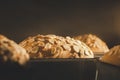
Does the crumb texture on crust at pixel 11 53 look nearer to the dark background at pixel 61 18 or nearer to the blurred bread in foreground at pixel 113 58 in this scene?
the blurred bread in foreground at pixel 113 58

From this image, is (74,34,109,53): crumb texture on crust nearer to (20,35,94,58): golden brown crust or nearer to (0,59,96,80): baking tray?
(20,35,94,58): golden brown crust

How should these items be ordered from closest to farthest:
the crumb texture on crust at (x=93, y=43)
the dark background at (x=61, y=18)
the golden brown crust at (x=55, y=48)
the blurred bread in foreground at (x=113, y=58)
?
1. the blurred bread in foreground at (x=113, y=58)
2. the golden brown crust at (x=55, y=48)
3. the crumb texture on crust at (x=93, y=43)
4. the dark background at (x=61, y=18)

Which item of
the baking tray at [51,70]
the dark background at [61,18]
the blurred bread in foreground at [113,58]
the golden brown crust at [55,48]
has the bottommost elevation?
the baking tray at [51,70]

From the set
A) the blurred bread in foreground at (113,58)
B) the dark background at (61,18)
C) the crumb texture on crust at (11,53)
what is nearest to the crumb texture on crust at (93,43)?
the dark background at (61,18)

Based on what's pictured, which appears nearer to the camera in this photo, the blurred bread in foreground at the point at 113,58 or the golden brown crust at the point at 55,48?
the blurred bread in foreground at the point at 113,58

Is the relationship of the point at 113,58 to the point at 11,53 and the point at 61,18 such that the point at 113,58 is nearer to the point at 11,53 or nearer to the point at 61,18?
the point at 11,53

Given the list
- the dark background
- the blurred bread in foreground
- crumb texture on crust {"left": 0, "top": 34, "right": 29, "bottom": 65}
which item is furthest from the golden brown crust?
the dark background

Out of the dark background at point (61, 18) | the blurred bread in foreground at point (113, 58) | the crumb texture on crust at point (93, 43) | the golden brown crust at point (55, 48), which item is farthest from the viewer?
the dark background at point (61, 18)

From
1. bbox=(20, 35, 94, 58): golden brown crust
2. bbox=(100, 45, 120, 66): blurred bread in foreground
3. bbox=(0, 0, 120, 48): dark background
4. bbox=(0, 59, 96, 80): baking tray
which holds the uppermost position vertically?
bbox=(0, 0, 120, 48): dark background
